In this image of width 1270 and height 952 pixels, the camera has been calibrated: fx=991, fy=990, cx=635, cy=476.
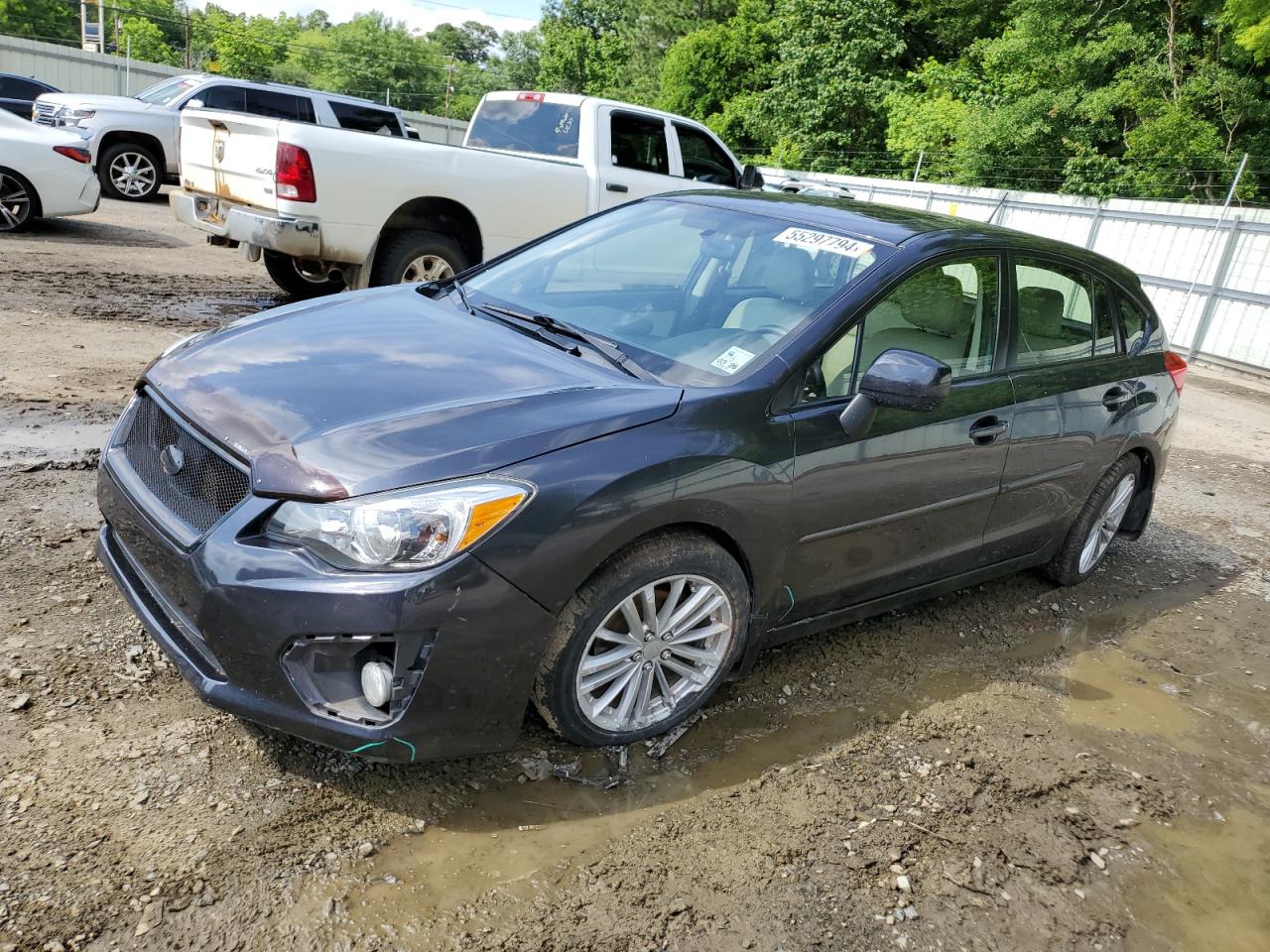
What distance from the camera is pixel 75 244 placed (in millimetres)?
10438

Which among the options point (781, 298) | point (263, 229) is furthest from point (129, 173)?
point (781, 298)

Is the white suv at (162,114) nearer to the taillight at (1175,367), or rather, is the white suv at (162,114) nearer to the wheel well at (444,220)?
the wheel well at (444,220)

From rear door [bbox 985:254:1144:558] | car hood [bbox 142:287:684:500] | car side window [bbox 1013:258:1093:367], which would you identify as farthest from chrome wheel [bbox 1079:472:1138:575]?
car hood [bbox 142:287:684:500]

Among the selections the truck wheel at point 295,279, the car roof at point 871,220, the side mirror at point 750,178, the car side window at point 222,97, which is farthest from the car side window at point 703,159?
the car side window at point 222,97

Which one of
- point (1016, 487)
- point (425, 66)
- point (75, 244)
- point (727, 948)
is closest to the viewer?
point (727, 948)

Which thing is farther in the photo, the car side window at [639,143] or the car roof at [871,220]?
the car side window at [639,143]

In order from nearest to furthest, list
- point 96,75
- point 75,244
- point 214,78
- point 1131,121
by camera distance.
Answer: point 75,244 → point 214,78 → point 1131,121 → point 96,75

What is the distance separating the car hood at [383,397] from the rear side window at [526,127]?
588 cm

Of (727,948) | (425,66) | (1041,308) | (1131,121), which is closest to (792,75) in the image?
(1131,121)

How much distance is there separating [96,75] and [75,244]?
32433 millimetres

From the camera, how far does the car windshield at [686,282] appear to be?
3.31 m

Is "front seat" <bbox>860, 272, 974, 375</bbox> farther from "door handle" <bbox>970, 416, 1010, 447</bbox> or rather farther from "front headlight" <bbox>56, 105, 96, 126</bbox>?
"front headlight" <bbox>56, 105, 96, 126</bbox>

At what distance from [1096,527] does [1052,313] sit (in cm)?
120

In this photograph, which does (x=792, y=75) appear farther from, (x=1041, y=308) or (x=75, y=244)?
(x=1041, y=308)
